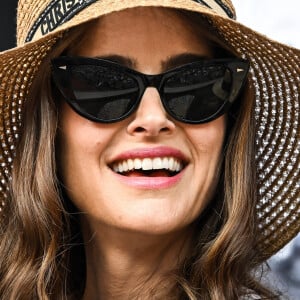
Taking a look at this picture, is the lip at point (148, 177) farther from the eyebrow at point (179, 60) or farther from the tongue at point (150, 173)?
the eyebrow at point (179, 60)

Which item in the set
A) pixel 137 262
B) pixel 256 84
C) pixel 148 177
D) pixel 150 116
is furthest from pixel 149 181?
pixel 256 84

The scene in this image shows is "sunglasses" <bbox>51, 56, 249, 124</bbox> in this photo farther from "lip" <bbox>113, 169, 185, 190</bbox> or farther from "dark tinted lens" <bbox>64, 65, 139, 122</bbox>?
"lip" <bbox>113, 169, 185, 190</bbox>

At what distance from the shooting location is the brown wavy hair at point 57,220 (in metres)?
2.06

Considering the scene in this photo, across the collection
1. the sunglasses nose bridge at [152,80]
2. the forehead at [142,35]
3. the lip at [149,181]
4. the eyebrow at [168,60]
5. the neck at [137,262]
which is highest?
the forehead at [142,35]

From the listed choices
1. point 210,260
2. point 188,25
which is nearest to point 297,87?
point 188,25

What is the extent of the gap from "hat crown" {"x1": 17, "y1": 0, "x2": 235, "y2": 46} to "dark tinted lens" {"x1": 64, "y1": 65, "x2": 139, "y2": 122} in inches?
4.6

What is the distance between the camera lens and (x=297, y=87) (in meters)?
2.21

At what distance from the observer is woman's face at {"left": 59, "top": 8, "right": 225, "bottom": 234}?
1990 mm

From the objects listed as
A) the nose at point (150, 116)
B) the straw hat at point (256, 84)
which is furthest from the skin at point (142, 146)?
the straw hat at point (256, 84)

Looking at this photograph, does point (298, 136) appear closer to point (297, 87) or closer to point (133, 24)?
point (297, 87)

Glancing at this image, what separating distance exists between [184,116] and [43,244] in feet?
1.63

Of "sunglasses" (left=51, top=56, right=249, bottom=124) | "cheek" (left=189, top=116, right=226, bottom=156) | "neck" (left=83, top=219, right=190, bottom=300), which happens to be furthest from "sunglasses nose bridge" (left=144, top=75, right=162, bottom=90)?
"neck" (left=83, top=219, right=190, bottom=300)

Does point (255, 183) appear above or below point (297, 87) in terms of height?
below

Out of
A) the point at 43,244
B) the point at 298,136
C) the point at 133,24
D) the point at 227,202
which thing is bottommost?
the point at 43,244
